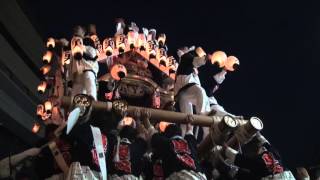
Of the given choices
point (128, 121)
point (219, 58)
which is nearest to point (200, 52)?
point (219, 58)

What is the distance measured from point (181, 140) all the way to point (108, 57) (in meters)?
3.89

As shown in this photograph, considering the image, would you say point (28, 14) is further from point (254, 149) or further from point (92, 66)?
point (254, 149)

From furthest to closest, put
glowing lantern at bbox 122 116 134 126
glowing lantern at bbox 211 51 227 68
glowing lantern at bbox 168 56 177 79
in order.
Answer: glowing lantern at bbox 168 56 177 79 → glowing lantern at bbox 211 51 227 68 → glowing lantern at bbox 122 116 134 126

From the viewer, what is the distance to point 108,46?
771cm

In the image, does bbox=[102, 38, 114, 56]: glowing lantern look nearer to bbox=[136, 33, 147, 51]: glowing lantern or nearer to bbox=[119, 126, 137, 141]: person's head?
bbox=[136, 33, 147, 51]: glowing lantern

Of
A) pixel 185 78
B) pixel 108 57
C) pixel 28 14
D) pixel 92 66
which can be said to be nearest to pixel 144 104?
pixel 108 57

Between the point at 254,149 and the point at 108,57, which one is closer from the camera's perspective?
the point at 254,149

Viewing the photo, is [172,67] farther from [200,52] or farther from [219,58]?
[219,58]

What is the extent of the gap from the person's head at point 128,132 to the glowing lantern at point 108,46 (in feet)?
11.0

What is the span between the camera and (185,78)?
233 inches

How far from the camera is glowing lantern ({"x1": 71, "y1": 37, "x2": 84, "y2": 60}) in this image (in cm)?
493

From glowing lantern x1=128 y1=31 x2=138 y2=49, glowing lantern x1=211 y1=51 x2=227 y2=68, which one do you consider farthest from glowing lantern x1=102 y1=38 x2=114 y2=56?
glowing lantern x1=211 y1=51 x2=227 y2=68

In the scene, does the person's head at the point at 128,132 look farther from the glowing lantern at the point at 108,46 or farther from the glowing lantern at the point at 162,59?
the glowing lantern at the point at 162,59

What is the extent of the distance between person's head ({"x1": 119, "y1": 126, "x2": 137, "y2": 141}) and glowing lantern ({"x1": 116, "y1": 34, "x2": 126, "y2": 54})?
12.2 feet
